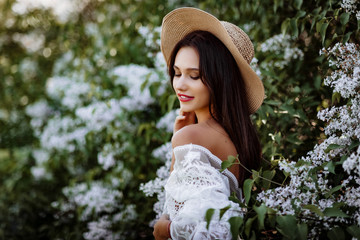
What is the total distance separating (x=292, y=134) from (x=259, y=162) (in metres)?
0.53

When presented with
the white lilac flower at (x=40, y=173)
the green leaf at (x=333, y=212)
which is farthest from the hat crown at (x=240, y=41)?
the white lilac flower at (x=40, y=173)

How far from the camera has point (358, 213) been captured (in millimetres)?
1254

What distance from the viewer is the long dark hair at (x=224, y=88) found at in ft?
4.99

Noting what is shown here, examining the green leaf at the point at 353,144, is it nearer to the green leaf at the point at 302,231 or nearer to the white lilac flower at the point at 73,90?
the green leaf at the point at 302,231

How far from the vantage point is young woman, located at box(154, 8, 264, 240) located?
134 cm

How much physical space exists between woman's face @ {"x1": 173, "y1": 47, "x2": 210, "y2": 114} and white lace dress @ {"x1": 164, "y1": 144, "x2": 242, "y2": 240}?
0.79ft

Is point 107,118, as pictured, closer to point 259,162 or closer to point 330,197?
point 259,162

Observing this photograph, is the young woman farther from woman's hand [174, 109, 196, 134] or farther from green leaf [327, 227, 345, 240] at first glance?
green leaf [327, 227, 345, 240]

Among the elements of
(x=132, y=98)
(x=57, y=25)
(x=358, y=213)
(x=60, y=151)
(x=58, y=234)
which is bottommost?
(x=58, y=234)

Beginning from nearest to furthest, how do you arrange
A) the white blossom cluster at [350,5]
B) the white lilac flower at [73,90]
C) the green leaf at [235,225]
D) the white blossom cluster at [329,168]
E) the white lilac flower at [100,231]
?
the green leaf at [235,225] < the white blossom cluster at [329,168] < the white blossom cluster at [350,5] < the white lilac flower at [100,231] < the white lilac flower at [73,90]

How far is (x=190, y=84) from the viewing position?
5.07 ft

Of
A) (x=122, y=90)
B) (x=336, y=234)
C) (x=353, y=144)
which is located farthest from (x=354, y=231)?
(x=122, y=90)

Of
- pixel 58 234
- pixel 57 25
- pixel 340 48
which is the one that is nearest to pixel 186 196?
pixel 340 48

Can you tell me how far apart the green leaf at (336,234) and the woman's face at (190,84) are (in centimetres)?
71
